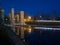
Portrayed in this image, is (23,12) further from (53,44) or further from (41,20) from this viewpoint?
(53,44)

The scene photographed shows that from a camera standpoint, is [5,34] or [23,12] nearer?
[5,34]

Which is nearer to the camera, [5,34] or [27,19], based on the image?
[5,34]

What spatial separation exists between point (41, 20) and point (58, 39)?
5.42 ft

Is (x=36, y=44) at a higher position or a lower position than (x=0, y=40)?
lower

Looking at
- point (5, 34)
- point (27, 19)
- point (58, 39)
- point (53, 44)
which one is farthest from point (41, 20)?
point (5, 34)

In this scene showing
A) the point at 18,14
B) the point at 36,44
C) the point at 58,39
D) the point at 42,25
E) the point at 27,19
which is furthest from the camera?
the point at 42,25

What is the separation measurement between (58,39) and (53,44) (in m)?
0.39

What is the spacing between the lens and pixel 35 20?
5246mm

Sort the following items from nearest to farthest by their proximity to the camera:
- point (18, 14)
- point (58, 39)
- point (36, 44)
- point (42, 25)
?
point (36, 44) → point (58, 39) → point (18, 14) → point (42, 25)

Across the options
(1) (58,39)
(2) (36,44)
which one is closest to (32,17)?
(1) (58,39)

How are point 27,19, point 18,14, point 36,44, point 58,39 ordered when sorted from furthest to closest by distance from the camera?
point 27,19 → point 18,14 → point 58,39 → point 36,44

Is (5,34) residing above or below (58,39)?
above

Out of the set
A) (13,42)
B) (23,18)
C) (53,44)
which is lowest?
(53,44)

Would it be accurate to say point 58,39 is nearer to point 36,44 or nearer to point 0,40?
point 36,44
